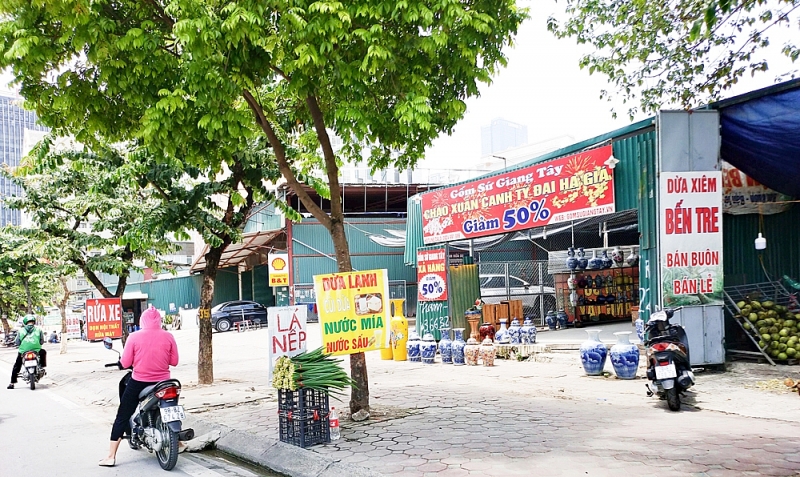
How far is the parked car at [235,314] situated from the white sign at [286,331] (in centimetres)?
2619

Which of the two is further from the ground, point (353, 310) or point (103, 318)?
point (353, 310)

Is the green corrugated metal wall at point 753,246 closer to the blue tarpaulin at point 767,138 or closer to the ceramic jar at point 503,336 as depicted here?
the blue tarpaulin at point 767,138

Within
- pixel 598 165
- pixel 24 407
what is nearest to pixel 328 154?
pixel 598 165

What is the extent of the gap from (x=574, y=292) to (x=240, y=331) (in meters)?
18.5

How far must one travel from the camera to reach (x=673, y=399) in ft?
27.1

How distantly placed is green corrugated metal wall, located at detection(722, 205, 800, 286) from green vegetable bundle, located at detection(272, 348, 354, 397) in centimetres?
817

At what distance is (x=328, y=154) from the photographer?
8789 millimetres

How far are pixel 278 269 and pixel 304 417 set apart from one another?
23.5 meters

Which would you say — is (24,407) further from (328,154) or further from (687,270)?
(687,270)

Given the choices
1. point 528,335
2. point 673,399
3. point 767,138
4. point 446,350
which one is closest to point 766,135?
point 767,138

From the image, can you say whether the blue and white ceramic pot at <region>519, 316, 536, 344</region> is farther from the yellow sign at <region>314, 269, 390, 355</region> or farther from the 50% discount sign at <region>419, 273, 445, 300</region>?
the yellow sign at <region>314, 269, 390, 355</region>

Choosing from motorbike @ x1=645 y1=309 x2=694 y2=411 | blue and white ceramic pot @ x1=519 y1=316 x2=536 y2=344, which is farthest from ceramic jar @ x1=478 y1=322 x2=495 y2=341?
motorbike @ x1=645 y1=309 x2=694 y2=411

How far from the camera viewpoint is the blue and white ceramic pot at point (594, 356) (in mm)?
11461

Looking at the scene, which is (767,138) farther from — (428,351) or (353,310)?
(428,351)
